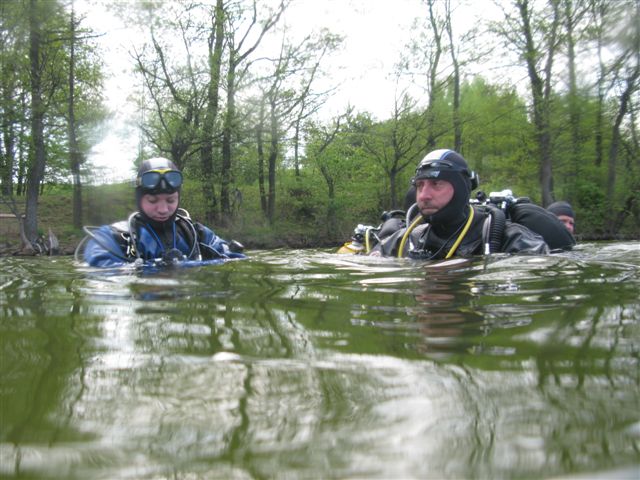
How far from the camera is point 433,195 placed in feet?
15.5

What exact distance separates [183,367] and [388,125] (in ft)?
72.5

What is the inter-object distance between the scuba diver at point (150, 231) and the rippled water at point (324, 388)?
2419 millimetres

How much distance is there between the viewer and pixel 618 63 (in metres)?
10.9

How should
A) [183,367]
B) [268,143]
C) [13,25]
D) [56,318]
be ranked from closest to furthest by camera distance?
[183,367]
[56,318]
[13,25]
[268,143]

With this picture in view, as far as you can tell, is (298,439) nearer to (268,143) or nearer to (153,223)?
(153,223)

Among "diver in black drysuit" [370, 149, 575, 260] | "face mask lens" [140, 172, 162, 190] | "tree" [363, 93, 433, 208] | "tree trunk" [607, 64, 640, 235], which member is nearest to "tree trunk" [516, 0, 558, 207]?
"tree trunk" [607, 64, 640, 235]

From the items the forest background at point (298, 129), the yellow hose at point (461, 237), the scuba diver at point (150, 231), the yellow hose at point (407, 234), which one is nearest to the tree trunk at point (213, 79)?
the forest background at point (298, 129)

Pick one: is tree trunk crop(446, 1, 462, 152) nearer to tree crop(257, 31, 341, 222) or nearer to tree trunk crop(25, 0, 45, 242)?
tree crop(257, 31, 341, 222)

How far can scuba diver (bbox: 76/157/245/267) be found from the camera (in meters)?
4.57

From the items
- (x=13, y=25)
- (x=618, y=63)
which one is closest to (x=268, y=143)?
(x=13, y=25)

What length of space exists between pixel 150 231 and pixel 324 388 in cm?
416

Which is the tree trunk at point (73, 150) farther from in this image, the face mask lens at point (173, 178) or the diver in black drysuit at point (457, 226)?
the diver in black drysuit at point (457, 226)

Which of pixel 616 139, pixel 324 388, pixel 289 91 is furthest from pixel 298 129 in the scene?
pixel 324 388

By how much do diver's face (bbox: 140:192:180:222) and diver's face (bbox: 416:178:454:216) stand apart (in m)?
2.41
